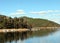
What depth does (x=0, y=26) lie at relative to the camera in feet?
491

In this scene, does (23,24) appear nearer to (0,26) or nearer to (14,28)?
(14,28)

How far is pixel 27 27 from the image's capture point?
17588 cm

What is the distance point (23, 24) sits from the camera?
558ft

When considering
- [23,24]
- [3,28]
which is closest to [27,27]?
[23,24]

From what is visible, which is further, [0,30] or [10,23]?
[10,23]

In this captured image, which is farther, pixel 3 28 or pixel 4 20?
pixel 4 20

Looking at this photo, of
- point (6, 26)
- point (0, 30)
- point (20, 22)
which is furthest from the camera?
point (20, 22)

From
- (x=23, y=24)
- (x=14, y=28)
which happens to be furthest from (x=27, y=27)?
(x=14, y=28)

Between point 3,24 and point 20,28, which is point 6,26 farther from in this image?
point 20,28

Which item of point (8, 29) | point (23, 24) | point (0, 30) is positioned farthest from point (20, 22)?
point (0, 30)

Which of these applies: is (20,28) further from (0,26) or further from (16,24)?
(0,26)

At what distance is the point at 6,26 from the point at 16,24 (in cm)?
1071

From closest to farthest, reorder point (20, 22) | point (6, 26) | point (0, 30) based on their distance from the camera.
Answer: point (0, 30)
point (6, 26)
point (20, 22)

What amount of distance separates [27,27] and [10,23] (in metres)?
23.9
